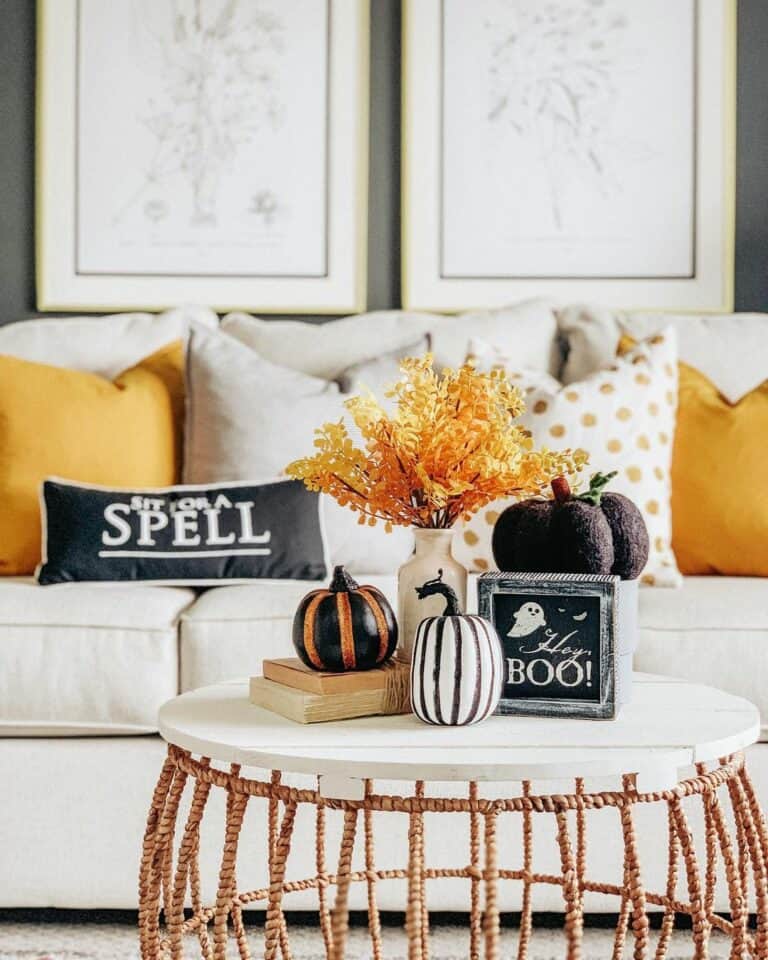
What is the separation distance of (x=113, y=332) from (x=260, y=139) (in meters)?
0.82

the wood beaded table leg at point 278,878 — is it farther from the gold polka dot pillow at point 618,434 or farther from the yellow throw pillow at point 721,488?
the yellow throw pillow at point 721,488

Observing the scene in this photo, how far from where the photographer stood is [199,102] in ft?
10.8

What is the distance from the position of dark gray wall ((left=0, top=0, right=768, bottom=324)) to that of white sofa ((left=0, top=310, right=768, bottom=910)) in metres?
1.57

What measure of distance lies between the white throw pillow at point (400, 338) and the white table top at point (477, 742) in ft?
4.81

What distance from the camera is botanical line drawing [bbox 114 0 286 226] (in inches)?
129

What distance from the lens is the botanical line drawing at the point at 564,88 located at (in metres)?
3.27

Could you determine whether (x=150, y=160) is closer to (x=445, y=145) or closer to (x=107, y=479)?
(x=445, y=145)

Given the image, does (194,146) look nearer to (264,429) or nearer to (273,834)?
(264,429)

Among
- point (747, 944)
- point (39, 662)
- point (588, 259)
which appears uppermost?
point (588, 259)

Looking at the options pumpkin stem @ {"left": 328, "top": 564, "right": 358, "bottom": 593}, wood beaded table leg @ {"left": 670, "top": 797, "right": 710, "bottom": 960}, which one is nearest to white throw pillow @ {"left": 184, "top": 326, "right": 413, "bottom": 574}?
pumpkin stem @ {"left": 328, "top": 564, "right": 358, "bottom": 593}

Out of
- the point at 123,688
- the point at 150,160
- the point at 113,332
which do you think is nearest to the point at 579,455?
the point at 123,688

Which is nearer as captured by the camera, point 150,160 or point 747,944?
point 747,944

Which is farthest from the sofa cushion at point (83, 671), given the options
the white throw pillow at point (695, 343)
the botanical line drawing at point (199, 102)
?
the botanical line drawing at point (199, 102)

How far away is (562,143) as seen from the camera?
3.27 m
